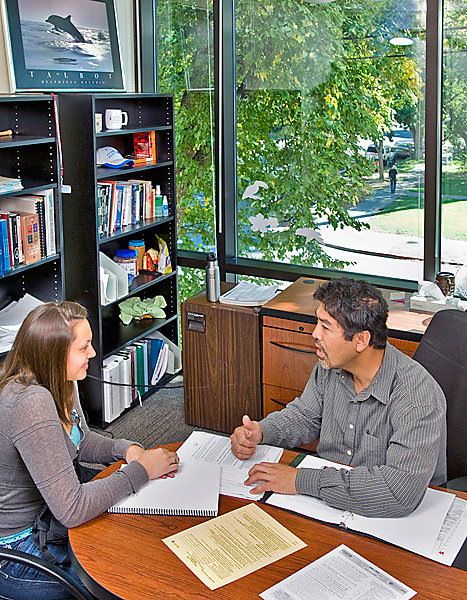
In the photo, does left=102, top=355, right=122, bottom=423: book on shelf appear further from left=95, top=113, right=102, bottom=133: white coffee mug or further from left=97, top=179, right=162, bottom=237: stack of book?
left=95, top=113, right=102, bottom=133: white coffee mug

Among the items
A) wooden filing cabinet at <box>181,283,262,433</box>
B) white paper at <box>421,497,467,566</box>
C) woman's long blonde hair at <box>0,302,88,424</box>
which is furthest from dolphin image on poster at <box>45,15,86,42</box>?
white paper at <box>421,497,467,566</box>

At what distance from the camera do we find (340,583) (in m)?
1.50

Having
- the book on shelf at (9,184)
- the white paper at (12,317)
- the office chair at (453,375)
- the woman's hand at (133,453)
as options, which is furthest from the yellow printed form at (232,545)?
the book on shelf at (9,184)

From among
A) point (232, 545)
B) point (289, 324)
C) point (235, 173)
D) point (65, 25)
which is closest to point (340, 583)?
point (232, 545)

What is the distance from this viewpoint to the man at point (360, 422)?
182cm

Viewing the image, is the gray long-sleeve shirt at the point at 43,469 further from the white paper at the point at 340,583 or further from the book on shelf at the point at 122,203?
the book on shelf at the point at 122,203

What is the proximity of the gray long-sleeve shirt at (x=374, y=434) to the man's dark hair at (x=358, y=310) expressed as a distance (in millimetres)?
77

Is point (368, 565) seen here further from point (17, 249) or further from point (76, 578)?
point (17, 249)

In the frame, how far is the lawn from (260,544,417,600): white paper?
234 cm

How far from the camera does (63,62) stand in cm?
370

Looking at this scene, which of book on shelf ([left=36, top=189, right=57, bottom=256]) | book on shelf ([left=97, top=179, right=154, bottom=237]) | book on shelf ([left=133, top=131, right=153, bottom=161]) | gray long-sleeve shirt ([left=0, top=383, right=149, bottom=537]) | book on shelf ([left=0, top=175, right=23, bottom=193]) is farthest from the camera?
book on shelf ([left=133, top=131, right=153, bottom=161])

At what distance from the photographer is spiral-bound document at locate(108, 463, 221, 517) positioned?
1779 mm

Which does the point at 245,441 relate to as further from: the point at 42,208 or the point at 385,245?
the point at 385,245

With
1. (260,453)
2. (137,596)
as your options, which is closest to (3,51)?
(260,453)
